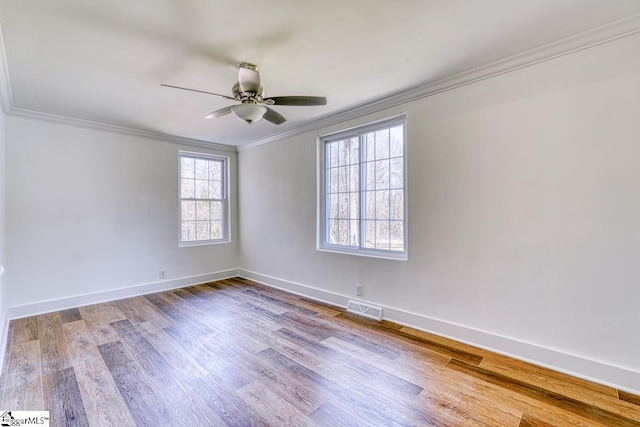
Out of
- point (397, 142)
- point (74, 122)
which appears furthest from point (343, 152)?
point (74, 122)

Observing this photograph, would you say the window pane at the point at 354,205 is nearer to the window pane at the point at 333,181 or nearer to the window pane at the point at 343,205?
the window pane at the point at 343,205

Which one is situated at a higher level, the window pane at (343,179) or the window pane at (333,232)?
the window pane at (343,179)

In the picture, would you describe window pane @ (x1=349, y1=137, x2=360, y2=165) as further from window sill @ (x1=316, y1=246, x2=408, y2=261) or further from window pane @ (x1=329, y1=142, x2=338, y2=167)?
window sill @ (x1=316, y1=246, x2=408, y2=261)

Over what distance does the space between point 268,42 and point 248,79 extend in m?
0.31

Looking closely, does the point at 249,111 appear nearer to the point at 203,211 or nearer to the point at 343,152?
the point at 343,152

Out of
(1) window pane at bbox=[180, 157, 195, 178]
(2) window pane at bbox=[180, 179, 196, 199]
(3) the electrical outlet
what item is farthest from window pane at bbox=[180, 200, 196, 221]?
(3) the electrical outlet

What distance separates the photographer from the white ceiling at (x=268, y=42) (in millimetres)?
1815

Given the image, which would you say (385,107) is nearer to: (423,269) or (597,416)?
(423,269)

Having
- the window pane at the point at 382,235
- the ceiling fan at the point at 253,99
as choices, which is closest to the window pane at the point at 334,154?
the window pane at the point at 382,235

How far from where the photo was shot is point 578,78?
2.21m

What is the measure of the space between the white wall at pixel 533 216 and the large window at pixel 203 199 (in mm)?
3259

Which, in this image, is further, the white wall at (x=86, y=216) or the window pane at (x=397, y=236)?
the white wall at (x=86, y=216)
